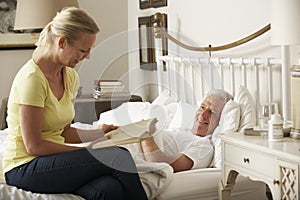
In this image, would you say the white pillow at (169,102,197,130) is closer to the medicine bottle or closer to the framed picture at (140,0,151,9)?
the medicine bottle

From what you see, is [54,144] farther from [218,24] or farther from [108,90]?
[108,90]

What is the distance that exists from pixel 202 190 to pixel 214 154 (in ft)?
0.95

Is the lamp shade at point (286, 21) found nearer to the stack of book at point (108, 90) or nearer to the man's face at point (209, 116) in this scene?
the man's face at point (209, 116)

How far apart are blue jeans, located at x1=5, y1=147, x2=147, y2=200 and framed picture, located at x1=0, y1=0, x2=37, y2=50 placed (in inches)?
101

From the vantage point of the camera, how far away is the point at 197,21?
12.4 ft

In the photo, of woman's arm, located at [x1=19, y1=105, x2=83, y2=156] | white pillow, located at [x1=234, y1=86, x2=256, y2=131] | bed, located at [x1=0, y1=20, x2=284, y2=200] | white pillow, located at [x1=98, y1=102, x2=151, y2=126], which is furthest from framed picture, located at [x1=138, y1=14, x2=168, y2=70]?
woman's arm, located at [x1=19, y1=105, x2=83, y2=156]

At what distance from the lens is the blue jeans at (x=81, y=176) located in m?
2.31

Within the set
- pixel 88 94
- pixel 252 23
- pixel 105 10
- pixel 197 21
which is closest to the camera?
pixel 252 23

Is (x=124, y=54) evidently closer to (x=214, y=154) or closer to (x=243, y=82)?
(x=243, y=82)

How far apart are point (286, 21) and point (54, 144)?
108cm

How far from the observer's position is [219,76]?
3.40m

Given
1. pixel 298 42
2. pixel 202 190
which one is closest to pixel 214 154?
pixel 202 190

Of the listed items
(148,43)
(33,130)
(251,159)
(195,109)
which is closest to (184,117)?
(195,109)

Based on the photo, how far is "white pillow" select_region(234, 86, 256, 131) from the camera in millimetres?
2842
